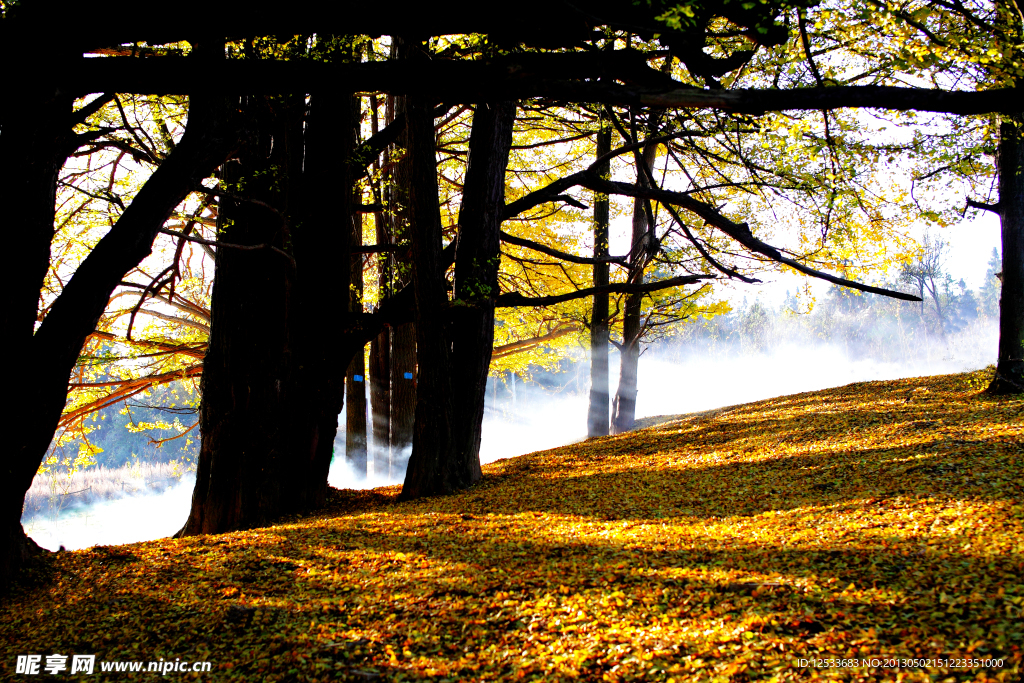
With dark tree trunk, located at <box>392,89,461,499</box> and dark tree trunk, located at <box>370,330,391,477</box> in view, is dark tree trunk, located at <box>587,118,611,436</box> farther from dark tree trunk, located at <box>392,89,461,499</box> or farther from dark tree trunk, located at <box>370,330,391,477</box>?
dark tree trunk, located at <box>392,89,461,499</box>

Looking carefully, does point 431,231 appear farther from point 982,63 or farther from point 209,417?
point 982,63

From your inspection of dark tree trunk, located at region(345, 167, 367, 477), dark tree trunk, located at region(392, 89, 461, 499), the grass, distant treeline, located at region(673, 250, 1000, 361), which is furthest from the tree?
distant treeline, located at region(673, 250, 1000, 361)

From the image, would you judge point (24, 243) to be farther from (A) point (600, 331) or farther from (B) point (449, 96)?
(A) point (600, 331)

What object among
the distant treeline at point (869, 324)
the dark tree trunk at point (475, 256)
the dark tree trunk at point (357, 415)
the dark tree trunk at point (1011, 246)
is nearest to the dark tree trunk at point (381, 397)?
the dark tree trunk at point (357, 415)

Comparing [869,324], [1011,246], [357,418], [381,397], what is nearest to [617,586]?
[1011,246]

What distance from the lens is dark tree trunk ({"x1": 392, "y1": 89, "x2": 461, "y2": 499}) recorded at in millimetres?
6688

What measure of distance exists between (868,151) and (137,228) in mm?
4942

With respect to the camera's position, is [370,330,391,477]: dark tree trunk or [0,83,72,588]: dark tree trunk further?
[370,330,391,477]: dark tree trunk

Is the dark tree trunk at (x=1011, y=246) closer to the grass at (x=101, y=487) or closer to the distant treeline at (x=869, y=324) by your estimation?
the grass at (x=101, y=487)

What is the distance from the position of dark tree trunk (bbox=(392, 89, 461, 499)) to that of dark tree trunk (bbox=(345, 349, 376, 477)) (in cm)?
539

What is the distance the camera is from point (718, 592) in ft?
9.62

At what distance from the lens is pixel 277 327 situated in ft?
21.7

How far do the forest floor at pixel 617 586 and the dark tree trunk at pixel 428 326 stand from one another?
1.17 meters

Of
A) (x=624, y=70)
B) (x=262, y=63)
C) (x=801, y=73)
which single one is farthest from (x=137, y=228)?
(x=801, y=73)
